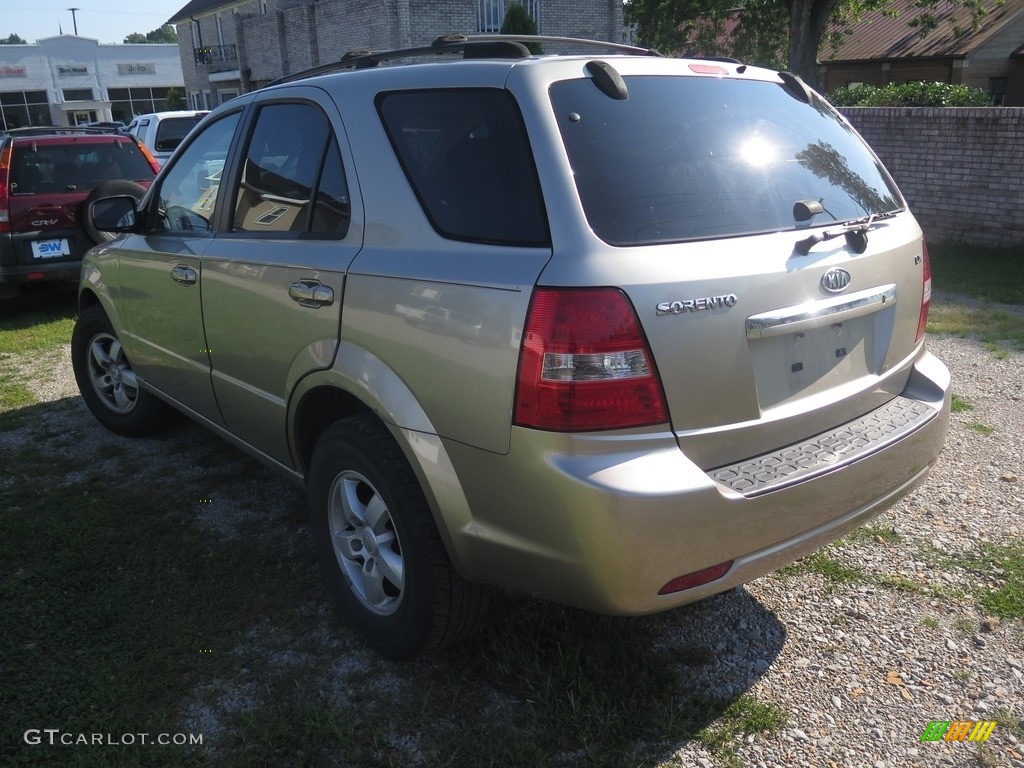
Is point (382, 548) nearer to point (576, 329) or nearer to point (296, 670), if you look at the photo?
point (296, 670)

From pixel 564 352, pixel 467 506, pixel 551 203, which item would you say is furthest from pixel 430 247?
pixel 467 506

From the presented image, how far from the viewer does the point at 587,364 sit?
7.22 feet

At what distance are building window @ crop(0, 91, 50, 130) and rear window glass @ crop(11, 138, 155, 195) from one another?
5266cm

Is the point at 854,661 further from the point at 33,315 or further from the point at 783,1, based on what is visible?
the point at 783,1

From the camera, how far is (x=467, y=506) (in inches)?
96.7

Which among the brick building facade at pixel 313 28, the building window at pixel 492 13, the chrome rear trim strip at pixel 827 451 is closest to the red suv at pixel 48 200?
the chrome rear trim strip at pixel 827 451

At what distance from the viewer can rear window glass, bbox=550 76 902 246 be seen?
237cm

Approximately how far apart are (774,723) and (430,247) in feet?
5.93

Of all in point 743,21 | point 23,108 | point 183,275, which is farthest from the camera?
point 23,108

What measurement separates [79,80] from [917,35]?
49952 millimetres

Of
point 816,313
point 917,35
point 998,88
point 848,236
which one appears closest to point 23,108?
point 917,35

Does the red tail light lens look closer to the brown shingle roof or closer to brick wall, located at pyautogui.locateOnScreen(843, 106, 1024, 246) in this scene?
brick wall, located at pyautogui.locateOnScreen(843, 106, 1024, 246)

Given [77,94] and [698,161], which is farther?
[77,94]

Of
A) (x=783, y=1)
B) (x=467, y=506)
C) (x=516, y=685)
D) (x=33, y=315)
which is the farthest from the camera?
(x=783, y=1)
